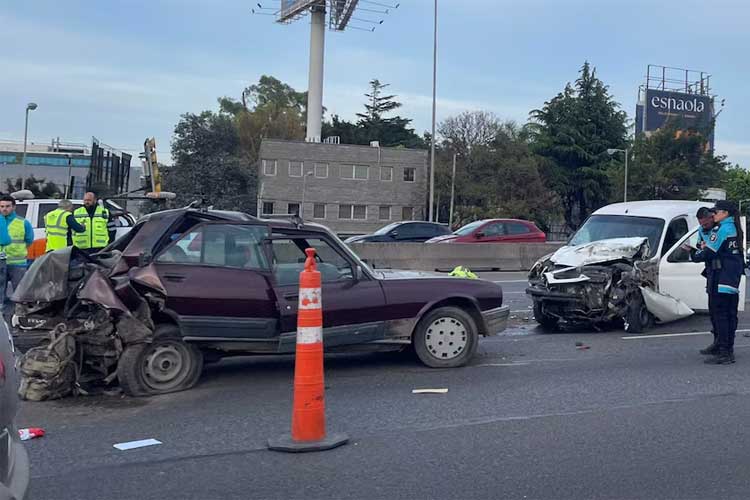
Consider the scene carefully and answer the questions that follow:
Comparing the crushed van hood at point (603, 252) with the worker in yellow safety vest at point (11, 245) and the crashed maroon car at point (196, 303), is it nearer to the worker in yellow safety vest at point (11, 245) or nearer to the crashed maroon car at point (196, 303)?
the crashed maroon car at point (196, 303)

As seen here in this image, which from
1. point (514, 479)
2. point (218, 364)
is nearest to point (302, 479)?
point (514, 479)

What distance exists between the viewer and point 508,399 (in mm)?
7395

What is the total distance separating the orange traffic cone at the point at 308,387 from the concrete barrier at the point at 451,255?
17.0m

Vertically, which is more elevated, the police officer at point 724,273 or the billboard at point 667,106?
the billboard at point 667,106

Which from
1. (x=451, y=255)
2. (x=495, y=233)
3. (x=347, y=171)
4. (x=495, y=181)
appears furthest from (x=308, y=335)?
(x=347, y=171)

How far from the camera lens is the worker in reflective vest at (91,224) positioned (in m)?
12.5

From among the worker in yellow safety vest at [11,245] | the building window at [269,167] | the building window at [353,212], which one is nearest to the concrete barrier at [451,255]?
the worker in yellow safety vest at [11,245]

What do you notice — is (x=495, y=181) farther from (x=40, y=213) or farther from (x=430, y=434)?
(x=430, y=434)

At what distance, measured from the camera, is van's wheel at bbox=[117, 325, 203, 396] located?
7.46 meters

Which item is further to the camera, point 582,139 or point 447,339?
point 582,139

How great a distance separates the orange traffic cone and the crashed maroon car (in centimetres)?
196

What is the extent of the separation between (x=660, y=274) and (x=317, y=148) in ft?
162

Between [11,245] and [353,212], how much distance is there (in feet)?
162

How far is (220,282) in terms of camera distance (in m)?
7.75
